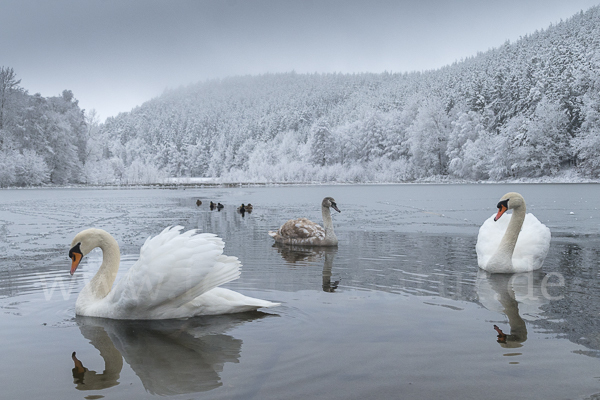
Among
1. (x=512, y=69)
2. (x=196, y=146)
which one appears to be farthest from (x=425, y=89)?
(x=196, y=146)

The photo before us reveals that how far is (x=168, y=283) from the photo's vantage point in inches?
195

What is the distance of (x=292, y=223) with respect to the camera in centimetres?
1183

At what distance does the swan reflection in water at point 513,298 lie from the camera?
478 centimetres

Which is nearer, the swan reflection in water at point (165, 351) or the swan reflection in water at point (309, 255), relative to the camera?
the swan reflection in water at point (165, 351)

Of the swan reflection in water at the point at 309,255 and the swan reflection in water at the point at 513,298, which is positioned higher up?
the swan reflection in water at the point at 513,298

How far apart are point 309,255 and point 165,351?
5.96 metres

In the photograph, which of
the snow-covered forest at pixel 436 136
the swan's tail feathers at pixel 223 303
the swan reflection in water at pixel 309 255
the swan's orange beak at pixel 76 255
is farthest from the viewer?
the snow-covered forest at pixel 436 136

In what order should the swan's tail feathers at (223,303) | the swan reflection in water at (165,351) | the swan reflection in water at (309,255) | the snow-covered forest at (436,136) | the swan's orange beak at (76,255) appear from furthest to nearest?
the snow-covered forest at (436,136) → the swan reflection in water at (309,255) → the swan's orange beak at (76,255) → the swan's tail feathers at (223,303) → the swan reflection in water at (165,351)

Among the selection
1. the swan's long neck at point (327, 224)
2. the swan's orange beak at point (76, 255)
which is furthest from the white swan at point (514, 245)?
the swan's orange beak at point (76, 255)

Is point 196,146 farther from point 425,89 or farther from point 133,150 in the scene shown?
point 425,89

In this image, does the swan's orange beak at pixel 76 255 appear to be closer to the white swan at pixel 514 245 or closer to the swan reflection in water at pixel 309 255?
the swan reflection in water at pixel 309 255

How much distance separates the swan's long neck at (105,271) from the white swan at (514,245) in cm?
547

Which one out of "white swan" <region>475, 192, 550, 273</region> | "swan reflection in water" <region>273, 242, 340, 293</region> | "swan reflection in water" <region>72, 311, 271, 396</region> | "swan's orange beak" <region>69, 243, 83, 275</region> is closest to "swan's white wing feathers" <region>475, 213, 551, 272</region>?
"white swan" <region>475, 192, 550, 273</region>

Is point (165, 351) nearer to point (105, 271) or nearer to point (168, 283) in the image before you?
point (168, 283)
